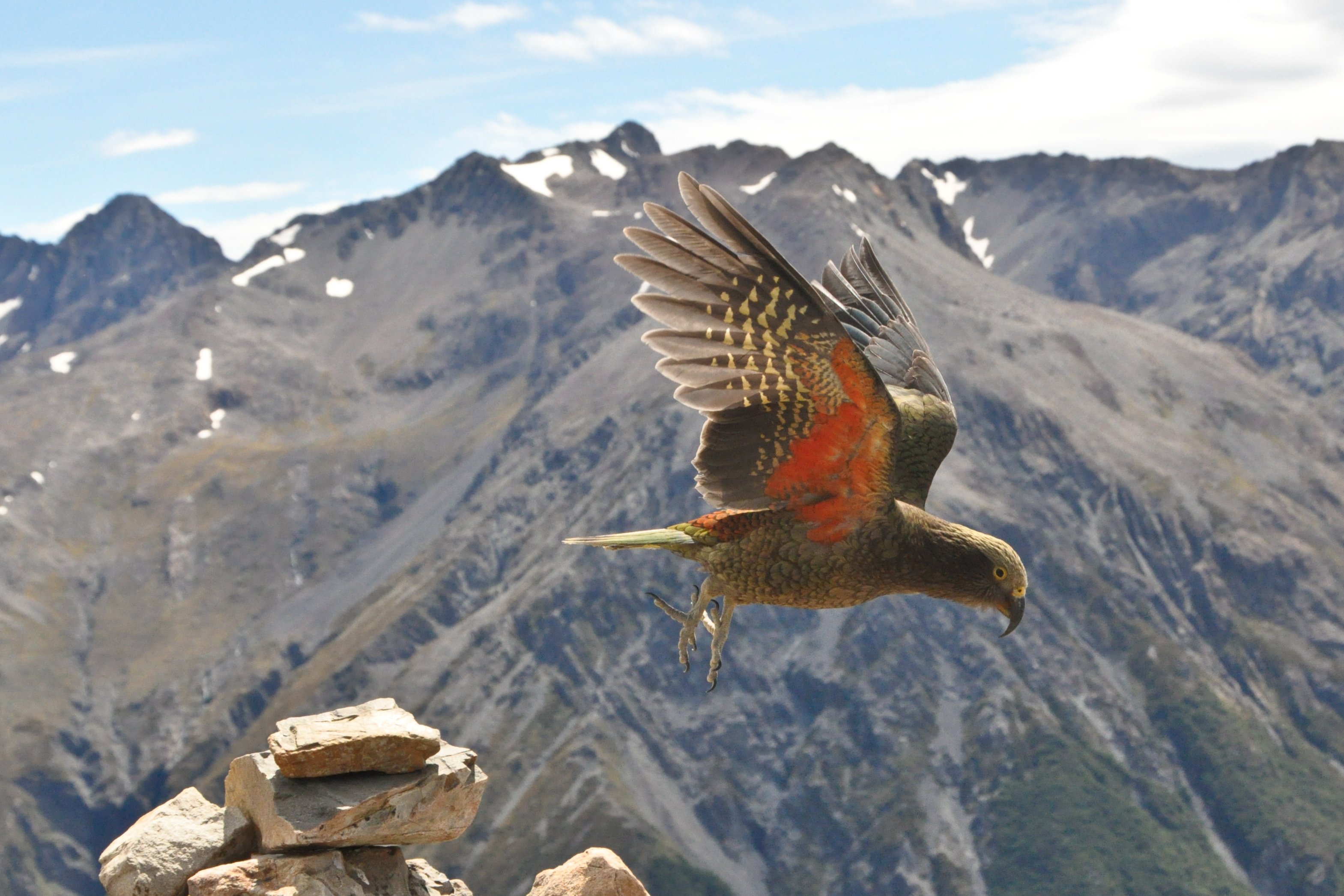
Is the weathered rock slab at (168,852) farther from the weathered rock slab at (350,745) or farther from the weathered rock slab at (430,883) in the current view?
the weathered rock slab at (430,883)

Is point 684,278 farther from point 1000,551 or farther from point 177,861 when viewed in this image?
point 177,861

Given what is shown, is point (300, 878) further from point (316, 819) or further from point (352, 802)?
point (352, 802)

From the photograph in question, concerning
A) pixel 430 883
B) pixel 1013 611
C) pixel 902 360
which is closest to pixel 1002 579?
pixel 1013 611

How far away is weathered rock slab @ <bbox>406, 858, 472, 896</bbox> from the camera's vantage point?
67.6 ft

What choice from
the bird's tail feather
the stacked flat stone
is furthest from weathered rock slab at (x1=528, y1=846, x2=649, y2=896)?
the bird's tail feather

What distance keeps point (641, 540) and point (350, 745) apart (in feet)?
16.4

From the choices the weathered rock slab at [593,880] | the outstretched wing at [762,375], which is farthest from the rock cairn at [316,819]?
the outstretched wing at [762,375]

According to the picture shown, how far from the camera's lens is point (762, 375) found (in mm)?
16469

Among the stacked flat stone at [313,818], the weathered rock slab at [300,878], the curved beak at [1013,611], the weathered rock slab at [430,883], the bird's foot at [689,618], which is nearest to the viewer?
the curved beak at [1013,611]

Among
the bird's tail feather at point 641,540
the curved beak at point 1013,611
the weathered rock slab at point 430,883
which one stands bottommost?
the weathered rock slab at point 430,883

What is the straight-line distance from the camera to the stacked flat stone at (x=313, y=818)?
1853cm

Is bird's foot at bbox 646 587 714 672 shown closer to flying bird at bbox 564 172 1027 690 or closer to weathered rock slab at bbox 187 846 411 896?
flying bird at bbox 564 172 1027 690

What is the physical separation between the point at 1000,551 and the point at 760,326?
4186 millimetres

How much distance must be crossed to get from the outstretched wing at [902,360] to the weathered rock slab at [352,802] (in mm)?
7425
